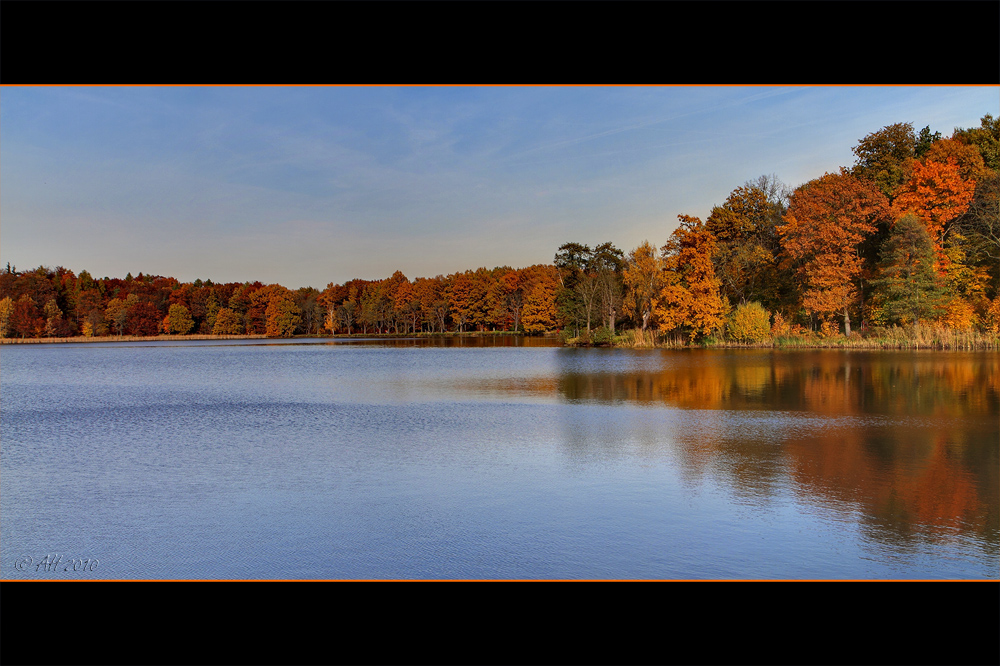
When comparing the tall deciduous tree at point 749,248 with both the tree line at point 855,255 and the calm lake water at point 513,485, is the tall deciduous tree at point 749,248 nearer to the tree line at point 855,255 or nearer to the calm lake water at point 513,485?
the tree line at point 855,255

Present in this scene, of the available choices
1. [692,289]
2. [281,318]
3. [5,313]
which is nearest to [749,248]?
[692,289]

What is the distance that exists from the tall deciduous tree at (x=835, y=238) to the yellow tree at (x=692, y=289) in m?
4.77

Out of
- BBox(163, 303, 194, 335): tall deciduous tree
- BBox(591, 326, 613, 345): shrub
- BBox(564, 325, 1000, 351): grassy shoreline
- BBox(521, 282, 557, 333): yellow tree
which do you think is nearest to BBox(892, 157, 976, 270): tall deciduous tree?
BBox(564, 325, 1000, 351): grassy shoreline

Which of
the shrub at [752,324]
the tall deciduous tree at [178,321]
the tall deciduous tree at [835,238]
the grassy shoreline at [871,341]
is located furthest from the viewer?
the tall deciduous tree at [178,321]

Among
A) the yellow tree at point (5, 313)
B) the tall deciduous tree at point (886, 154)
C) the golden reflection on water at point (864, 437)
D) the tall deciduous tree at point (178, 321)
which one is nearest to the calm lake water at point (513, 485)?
the golden reflection on water at point (864, 437)

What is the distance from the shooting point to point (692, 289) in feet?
133

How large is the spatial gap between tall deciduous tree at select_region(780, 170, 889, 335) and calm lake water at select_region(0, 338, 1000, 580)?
1931 centimetres

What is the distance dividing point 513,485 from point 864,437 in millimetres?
6704

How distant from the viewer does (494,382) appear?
72.0 feet

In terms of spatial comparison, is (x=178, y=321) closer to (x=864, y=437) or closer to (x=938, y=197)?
(x=938, y=197)

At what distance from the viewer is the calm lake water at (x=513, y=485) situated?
18.8ft

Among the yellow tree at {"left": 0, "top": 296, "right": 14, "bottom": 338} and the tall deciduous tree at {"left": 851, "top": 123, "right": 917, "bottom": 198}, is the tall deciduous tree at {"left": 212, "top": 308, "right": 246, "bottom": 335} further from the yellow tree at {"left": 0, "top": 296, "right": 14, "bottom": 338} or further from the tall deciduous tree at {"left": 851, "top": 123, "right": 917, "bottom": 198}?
the tall deciduous tree at {"left": 851, "top": 123, "right": 917, "bottom": 198}
